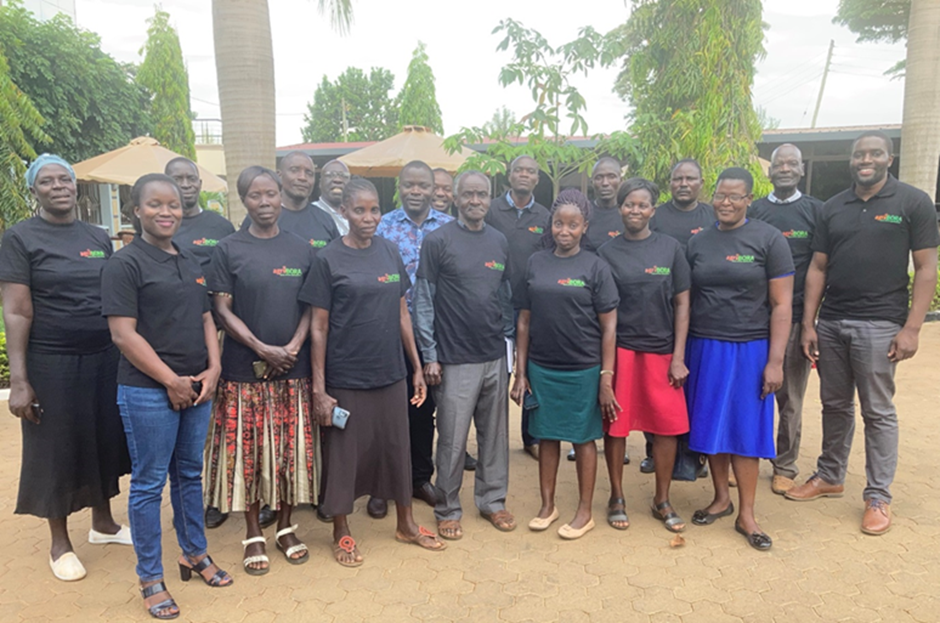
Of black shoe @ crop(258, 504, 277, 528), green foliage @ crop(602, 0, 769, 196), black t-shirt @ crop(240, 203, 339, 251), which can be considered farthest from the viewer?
green foliage @ crop(602, 0, 769, 196)

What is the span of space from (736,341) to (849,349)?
875 millimetres

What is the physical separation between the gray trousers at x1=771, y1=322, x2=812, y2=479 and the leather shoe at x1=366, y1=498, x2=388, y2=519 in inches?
104

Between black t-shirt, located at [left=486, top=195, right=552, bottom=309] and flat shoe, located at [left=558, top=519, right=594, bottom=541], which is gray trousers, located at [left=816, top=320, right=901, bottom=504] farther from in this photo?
black t-shirt, located at [left=486, top=195, right=552, bottom=309]

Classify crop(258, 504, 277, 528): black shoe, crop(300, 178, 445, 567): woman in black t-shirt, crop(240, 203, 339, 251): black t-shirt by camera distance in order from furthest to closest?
crop(240, 203, 339, 251): black t-shirt → crop(258, 504, 277, 528): black shoe → crop(300, 178, 445, 567): woman in black t-shirt

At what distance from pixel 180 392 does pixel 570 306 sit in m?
2.00

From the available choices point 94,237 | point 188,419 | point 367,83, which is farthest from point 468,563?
point 367,83

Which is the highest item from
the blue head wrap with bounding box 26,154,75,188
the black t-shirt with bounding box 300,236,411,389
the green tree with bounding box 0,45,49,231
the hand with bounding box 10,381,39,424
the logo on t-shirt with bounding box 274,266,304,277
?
the green tree with bounding box 0,45,49,231

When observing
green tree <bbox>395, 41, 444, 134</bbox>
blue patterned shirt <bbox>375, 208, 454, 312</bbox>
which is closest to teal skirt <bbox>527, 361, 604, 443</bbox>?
blue patterned shirt <bbox>375, 208, 454, 312</bbox>

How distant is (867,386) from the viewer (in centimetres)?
391

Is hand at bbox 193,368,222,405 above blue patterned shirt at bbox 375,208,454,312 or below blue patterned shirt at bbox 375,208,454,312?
below

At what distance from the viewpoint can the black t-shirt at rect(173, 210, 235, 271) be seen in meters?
3.94

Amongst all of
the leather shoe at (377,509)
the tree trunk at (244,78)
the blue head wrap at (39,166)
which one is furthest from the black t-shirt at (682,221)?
the tree trunk at (244,78)

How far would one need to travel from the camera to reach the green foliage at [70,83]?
13711mm

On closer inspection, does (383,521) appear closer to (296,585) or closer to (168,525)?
(296,585)
